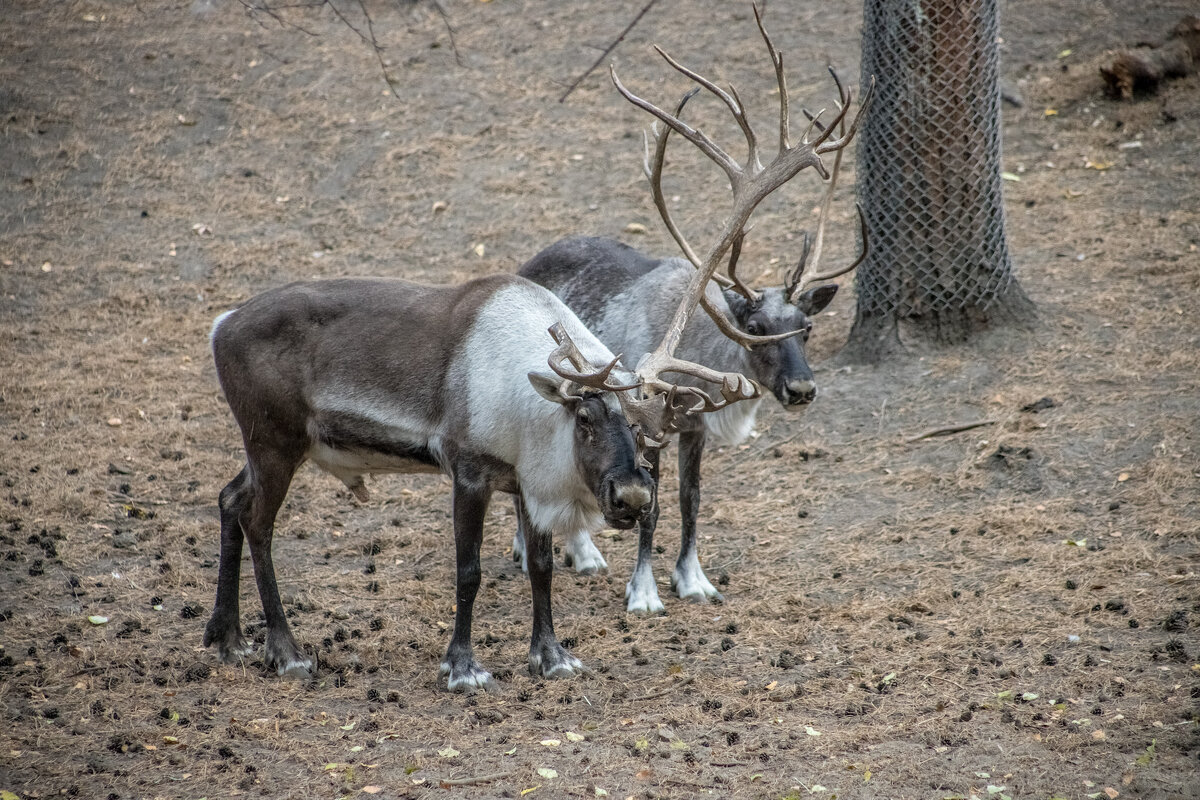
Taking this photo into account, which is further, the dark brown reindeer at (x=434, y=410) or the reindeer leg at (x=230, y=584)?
the reindeer leg at (x=230, y=584)

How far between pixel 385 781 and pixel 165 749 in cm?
97

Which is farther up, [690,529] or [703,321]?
[703,321]

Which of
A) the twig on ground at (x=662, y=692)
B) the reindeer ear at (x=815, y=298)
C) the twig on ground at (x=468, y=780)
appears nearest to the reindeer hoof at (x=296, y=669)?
the twig on ground at (x=468, y=780)

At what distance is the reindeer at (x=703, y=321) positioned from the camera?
20.3 feet

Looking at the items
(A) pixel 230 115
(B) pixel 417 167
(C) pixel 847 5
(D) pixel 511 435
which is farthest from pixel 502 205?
(D) pixel 511 435

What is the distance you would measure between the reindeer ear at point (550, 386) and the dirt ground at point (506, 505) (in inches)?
54.8

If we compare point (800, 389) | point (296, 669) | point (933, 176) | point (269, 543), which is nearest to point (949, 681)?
point (800, 389)

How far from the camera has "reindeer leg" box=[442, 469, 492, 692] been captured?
17.9 feet

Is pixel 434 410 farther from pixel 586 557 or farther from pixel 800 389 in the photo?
pixel 800 389

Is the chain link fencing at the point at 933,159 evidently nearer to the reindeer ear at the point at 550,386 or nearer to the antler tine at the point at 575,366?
the antler tine at the point at 575,366

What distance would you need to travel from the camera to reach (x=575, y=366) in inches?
205

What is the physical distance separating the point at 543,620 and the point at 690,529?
1.35 meters

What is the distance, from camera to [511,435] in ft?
18.0

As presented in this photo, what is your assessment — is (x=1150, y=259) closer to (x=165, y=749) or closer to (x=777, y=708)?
(x=777, y=708)
